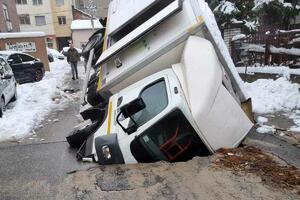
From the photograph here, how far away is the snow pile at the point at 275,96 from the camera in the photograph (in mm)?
7887

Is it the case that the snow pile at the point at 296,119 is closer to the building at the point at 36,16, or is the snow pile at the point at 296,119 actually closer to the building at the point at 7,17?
the building at the point at 7,17

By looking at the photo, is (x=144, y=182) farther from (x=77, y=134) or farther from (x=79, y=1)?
(x=79, y=1)

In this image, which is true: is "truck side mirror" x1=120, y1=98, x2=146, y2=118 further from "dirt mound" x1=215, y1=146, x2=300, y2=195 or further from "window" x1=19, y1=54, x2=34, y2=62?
"window" x1=19, y1=54, x2=34, y2=62

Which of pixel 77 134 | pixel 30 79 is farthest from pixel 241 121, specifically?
pixel 30 79

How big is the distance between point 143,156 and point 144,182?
0.57 meters

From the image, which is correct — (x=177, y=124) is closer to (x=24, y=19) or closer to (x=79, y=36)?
(x=79, y=36)

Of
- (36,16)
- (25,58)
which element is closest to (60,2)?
(36,16)

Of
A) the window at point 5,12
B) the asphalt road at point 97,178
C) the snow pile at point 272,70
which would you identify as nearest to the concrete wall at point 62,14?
the window at point 5,12

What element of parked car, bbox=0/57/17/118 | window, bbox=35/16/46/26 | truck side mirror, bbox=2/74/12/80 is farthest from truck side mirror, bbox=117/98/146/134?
window, bbox=35/16/46/26

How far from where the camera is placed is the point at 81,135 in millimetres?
6113

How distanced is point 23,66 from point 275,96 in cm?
1167

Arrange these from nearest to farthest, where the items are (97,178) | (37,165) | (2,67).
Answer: (97,178)
(37,165)
(2,67)

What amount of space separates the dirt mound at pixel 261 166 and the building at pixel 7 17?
2758 centimetres

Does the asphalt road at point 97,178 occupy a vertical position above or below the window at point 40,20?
above
